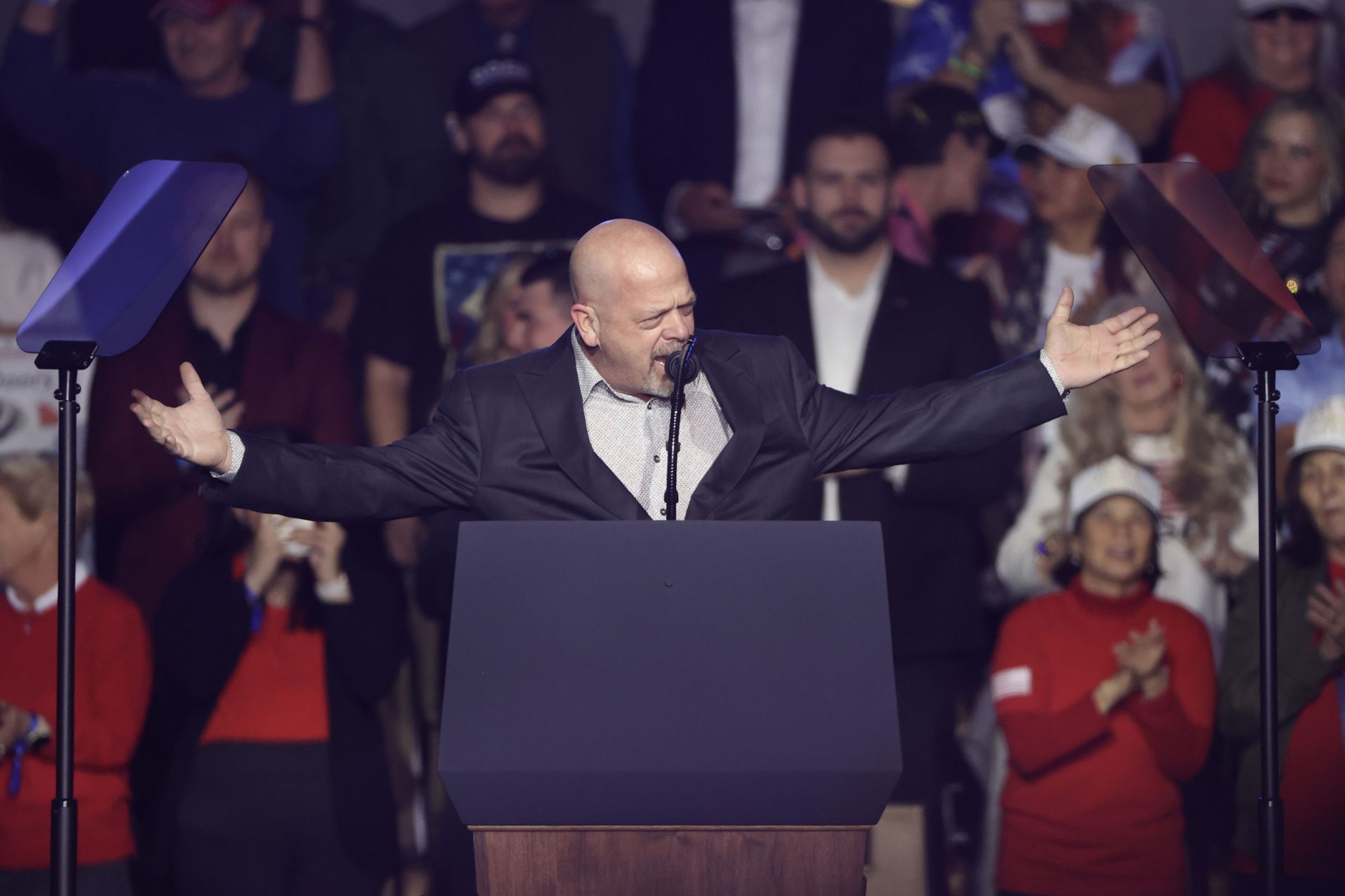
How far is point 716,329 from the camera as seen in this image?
444 centimetres

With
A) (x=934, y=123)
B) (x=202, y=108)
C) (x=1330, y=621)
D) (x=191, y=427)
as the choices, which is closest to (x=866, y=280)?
(x=934, y=123)

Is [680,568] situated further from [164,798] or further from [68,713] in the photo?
[164,798]

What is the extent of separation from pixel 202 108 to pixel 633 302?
9.00ft

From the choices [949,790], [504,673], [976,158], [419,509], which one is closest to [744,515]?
[419,509]

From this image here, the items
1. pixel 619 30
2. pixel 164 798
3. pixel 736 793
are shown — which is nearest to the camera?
pixel 736 793

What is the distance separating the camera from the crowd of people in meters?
3.97

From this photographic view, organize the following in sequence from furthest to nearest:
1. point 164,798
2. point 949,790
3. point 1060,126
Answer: point 1060,126
point 949,790
point 164,798

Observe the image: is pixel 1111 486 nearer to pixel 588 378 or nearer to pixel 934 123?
pixel 934 123

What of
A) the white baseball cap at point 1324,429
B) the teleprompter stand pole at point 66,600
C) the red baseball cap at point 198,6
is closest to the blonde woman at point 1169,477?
the white baseball cap at point 1324,429

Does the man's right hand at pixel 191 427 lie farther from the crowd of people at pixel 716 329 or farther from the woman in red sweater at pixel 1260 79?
the woman in red sweater at pixel 1260 79

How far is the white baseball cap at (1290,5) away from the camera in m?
5.10

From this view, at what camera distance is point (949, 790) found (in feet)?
14.9

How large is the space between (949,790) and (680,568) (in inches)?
103

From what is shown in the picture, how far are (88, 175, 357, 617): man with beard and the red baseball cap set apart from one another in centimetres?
64
